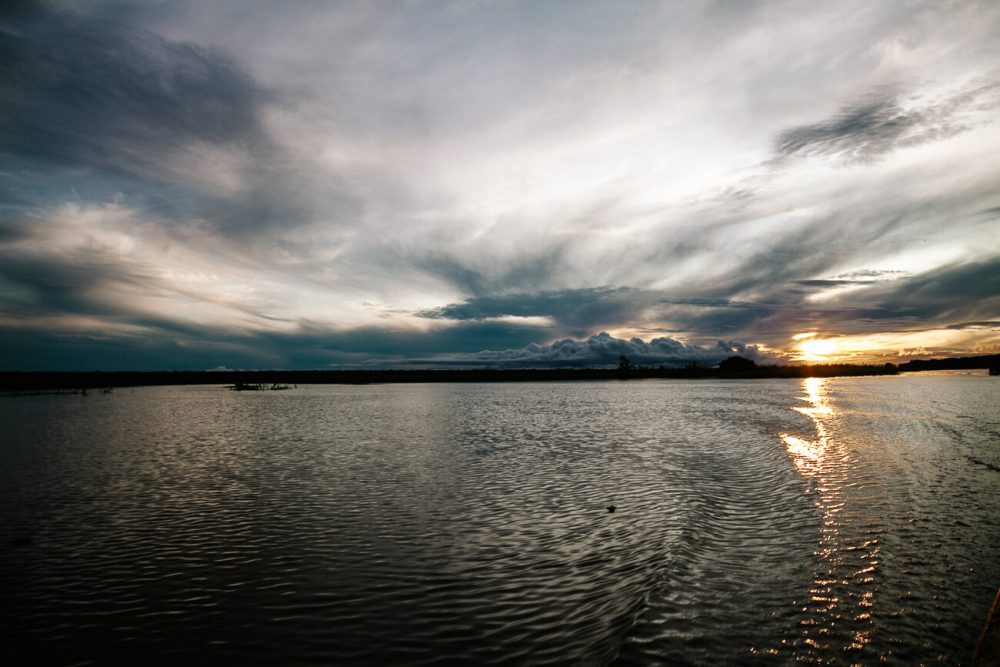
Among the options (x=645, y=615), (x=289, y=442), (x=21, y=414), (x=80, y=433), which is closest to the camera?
(x=645, y=615)

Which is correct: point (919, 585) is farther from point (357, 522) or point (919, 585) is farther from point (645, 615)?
point (357, 522)

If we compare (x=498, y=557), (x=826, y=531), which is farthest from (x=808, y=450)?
(x=498, y=557)

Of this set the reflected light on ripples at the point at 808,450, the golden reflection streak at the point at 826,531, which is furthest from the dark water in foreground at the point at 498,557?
the reflected light on ripples at the point at 808,450

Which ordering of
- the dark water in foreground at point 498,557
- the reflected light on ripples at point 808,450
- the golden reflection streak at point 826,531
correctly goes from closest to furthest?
1. the dark water in foreground at point 498,557
2. the golden reflection streak at point 826,531
3. the reflected light on ripples at point 808,450

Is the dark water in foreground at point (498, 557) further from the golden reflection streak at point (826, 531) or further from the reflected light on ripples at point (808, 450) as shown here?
the reflected light on ripples at point (808, 450)

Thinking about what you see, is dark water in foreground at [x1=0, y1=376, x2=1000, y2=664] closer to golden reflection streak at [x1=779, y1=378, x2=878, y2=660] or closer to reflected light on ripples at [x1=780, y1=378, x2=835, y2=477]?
golden reflection streak at [x1=779, y1=378, x2=878, y2=660]

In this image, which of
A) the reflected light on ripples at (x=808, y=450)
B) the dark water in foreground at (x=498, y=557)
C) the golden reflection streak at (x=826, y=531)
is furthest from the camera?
the reflected light on ripples at (x=808, y=450)

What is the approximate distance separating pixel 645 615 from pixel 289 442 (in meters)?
32.4

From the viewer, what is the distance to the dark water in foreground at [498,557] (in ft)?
31.4

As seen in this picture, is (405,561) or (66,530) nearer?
(405,561)

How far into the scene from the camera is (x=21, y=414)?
60469 mm

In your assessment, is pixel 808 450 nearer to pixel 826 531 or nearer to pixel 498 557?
pixel 826 531

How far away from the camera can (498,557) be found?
1399 cm

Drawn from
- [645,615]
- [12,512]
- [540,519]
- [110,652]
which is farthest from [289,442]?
[645,615]
